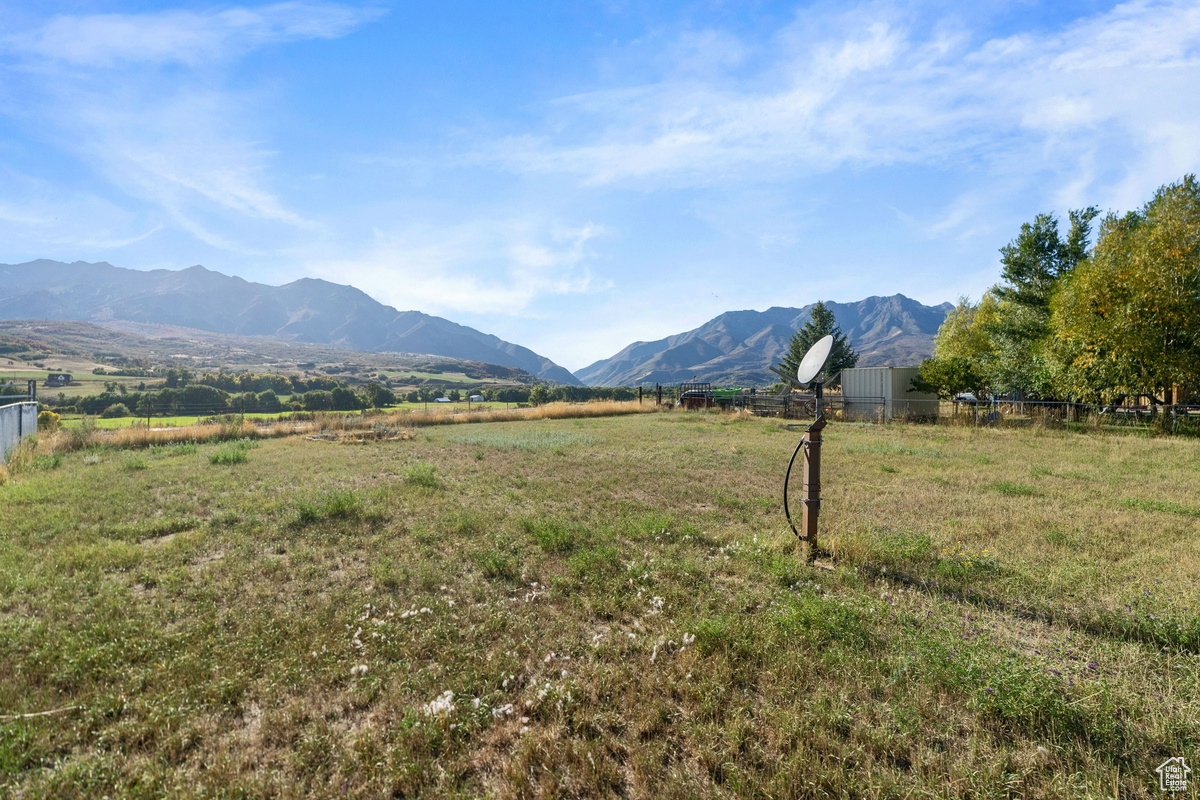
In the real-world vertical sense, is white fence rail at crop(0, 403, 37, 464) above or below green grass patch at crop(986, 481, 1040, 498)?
above

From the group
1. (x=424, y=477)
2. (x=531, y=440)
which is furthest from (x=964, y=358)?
(x=424, y=477)

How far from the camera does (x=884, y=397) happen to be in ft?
97.4

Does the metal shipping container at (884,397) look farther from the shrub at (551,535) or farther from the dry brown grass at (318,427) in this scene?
the shrub at (551,535)

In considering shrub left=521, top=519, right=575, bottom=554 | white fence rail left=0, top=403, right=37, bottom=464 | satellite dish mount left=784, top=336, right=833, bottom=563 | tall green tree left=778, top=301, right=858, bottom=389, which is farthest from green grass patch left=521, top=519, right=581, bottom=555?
tall green tree left=778, top=301, right=858, bottom=389

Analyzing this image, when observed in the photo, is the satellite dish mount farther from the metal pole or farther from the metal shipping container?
the metal shipping container

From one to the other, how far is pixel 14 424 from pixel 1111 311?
41600mm

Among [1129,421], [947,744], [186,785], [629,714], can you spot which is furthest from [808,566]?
[1129,421]

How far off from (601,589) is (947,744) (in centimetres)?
329

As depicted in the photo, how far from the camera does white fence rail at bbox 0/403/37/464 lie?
1277 centimetres

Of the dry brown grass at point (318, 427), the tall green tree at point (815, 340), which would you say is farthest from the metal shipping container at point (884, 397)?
the tall green tree at point (815, 340)

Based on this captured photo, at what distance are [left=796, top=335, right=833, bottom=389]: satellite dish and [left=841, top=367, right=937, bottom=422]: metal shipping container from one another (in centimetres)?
2428

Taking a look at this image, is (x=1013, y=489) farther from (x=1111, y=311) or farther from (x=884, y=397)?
(x=884, y=397)

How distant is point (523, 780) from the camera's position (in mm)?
2848

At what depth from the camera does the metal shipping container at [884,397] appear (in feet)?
92.9
